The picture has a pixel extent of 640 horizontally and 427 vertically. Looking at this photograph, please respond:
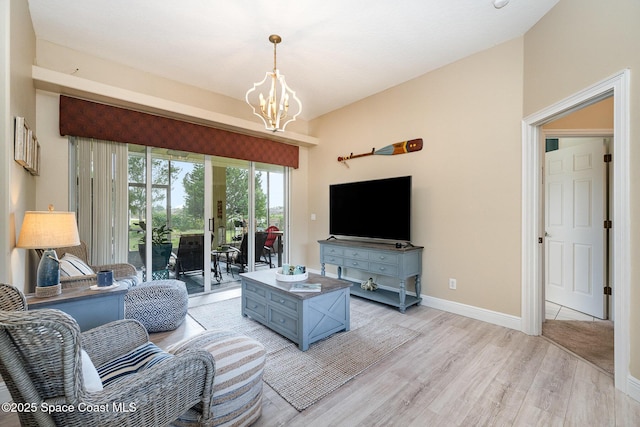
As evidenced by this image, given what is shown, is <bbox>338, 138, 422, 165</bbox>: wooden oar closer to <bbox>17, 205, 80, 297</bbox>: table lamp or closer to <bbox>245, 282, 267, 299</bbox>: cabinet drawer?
<bbox>245, 282, 267, 299</bbox>: cabinet drawer

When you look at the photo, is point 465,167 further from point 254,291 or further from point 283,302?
point 254,291

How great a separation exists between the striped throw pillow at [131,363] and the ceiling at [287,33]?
2613mm

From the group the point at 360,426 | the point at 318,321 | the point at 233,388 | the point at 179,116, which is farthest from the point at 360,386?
the point at 179,116

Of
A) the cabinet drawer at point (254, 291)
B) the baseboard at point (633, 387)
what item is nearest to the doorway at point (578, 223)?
the baseboard at point (633, 387)

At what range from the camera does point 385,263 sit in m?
3.41

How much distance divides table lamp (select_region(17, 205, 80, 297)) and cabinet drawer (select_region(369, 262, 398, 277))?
2.92 meters

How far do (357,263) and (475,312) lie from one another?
1453 millimetres

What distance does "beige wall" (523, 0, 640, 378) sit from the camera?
1770 millimetres

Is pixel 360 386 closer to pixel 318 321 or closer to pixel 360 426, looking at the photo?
pixel 360 426

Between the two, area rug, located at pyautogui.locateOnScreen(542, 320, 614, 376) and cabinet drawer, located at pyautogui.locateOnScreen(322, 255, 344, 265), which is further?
cabinet drawer, located at pyautogui.locateOnScreen(322, 255, 344, 265)

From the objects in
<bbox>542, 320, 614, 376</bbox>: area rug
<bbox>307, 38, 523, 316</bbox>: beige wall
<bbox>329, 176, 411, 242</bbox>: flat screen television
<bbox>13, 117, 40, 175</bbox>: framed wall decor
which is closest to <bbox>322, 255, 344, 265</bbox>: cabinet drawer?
<bbox>329, 176, 411, 242</bbox>: flat screen television

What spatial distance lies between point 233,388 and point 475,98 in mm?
3509

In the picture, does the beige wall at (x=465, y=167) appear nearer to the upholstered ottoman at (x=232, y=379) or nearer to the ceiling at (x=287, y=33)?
the ceiling at (x=287, y=33)

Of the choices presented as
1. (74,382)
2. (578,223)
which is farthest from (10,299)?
(578,223)
